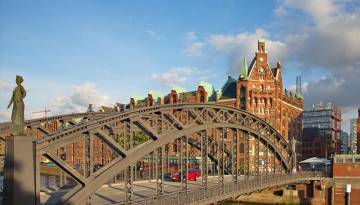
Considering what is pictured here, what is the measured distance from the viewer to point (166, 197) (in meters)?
26.5

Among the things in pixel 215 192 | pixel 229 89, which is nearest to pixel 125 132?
pixel 215 192

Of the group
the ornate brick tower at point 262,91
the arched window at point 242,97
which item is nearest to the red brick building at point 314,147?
the ornate brick tower at point 262,91

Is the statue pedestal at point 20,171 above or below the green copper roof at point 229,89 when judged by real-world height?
below

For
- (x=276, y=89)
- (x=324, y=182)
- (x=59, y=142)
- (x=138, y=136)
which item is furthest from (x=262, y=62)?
(x=59, y=142)

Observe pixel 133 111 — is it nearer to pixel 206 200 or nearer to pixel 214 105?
pixel 206 200

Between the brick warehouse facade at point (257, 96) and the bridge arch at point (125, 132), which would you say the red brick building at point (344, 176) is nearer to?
the brick warehouse facade at point (257, 96)

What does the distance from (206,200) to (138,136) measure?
43785 millimetres

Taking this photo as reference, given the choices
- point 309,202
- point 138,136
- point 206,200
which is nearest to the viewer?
point 206,200

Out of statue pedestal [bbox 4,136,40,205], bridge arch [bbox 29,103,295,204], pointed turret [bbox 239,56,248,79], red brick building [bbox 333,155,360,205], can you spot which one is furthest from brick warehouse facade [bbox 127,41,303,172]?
statue pedestal [bbox 4,136,40,205]

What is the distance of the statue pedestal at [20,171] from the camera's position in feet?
58.1

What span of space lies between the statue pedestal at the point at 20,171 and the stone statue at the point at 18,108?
0.47 m

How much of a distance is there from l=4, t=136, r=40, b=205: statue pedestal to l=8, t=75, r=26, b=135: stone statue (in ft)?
1.53

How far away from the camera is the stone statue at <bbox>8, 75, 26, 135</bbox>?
18203 millimetres

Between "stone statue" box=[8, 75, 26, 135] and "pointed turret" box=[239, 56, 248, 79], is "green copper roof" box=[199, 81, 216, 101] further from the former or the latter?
"stone statue" box=[8, 75, 26, 135]
